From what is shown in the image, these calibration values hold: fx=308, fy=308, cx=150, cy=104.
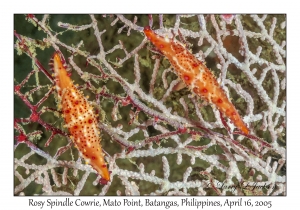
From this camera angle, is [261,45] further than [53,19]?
Yes

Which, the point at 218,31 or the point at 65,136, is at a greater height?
the point at 218,31

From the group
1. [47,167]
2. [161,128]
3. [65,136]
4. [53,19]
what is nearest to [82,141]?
[65,136]

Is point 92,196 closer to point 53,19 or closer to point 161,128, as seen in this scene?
point 161,128

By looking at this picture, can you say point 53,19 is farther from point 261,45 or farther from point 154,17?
point 261,45

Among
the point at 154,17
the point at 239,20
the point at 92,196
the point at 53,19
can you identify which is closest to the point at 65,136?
the point at 92,196

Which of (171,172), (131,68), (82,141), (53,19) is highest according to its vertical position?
(53,19)

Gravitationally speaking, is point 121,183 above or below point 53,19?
below

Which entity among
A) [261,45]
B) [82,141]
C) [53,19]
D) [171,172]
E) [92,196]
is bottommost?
[92,196]
